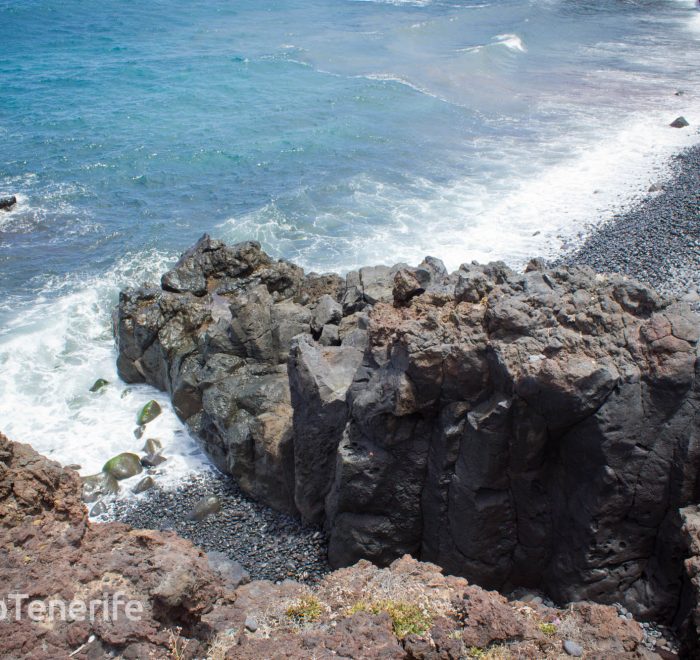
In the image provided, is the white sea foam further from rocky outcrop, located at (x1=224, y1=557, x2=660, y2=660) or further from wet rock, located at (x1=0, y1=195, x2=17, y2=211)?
rocky outcrop, located at (x1=224, y1=557, x2=660, y2=660)

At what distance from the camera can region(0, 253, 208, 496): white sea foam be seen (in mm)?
17752

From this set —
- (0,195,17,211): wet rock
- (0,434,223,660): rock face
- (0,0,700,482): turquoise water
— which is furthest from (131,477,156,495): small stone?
(0,195,17,211): wet rock

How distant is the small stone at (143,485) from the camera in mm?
16250

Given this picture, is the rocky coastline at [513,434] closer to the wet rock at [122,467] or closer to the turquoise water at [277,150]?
the wet rock at [122,467]

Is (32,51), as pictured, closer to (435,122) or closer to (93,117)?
(93,117)

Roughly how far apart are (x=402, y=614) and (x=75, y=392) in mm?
15112

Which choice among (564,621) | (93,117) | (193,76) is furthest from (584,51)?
(564,621)

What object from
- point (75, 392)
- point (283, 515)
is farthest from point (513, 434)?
point (75, 392)

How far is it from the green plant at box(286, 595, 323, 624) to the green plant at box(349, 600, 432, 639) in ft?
1.51

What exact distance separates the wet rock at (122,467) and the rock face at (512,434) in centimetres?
440

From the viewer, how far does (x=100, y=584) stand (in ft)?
26.4

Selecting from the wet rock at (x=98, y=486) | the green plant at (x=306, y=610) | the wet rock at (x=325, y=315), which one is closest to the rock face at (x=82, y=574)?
the green plant at (x=306, y=610)

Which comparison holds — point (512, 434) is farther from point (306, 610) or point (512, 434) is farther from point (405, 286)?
point (306, 610)

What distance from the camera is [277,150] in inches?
1452
